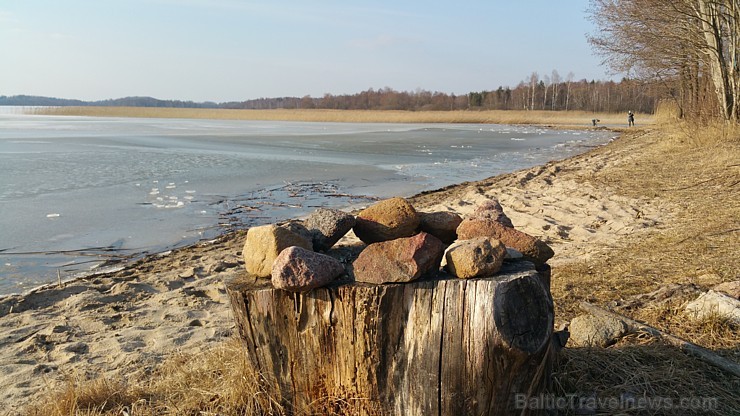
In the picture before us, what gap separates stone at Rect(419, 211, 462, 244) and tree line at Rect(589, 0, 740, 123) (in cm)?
1335

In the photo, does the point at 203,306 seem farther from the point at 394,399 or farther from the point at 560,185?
the point at 560,185

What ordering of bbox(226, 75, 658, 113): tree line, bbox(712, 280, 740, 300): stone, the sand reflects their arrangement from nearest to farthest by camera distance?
bbox(712, 280, 740, 300): stone < the sand < bbox(226, 75, 658, 113): tree line

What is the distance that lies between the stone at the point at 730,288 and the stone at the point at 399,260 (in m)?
2.63

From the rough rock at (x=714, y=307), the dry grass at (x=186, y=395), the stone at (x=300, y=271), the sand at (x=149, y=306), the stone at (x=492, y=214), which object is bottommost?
the sand at (x=149, y=306)

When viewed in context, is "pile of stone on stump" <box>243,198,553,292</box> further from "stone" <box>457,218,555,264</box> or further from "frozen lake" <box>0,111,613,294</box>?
"frozen lake" <box>0,111,613,294</box>

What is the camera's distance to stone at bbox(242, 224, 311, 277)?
2639 mm

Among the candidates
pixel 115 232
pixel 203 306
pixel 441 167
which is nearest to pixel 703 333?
pixel 203 306

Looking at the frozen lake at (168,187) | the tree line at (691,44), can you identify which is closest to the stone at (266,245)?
the frozen lake at (168,187)

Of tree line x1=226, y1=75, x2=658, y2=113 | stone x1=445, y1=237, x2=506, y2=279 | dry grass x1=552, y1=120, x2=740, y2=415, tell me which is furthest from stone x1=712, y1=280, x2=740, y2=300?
tree line x1=226, y1=75, x2=658, y2=113

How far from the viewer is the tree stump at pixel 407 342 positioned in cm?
227

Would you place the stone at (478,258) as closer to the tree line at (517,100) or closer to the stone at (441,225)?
the stone at (441,225)

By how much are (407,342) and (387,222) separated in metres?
0.71

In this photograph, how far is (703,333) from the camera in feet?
11.2

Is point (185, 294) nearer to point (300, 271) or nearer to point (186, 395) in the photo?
point (186, 395)
